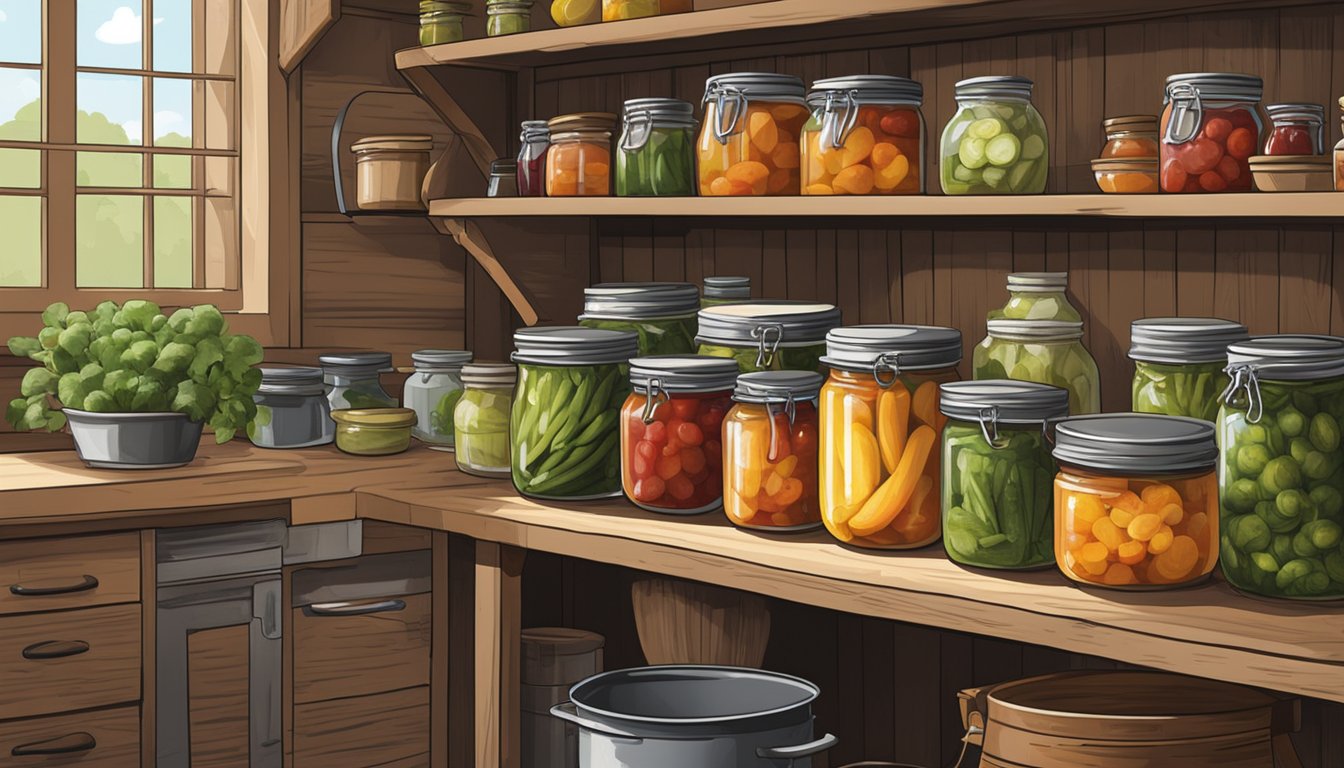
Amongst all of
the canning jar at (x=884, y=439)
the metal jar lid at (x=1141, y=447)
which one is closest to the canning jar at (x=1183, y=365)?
the metal jar lid at (x=1141, y=447)

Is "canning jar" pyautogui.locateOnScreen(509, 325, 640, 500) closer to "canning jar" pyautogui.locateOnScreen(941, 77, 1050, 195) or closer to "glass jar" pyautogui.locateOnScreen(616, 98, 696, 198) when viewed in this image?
"glass jar" pyautogui.locateOnScreen(616, 98, 696, 198)

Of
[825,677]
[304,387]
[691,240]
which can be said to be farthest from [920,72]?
[304,387]

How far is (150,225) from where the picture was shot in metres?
2.78

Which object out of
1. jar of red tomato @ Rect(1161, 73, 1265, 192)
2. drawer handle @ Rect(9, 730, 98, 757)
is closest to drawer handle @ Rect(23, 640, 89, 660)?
drawer handle @ Rect(9, 730, 98, 757)

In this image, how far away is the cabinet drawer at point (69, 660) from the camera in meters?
2.01

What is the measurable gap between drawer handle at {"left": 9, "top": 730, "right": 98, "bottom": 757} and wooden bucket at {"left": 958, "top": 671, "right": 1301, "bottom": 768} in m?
1.24

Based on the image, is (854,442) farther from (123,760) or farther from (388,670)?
(123,760)

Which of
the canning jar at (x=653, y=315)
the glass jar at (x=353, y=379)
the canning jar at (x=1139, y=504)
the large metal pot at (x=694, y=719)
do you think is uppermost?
the canning jar at (x=653, y=315)

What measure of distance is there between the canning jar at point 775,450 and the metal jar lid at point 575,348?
0.27 metres

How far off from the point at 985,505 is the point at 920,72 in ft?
2.79

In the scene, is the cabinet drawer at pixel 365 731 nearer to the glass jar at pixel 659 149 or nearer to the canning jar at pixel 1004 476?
the glass jar at pixel 659 149

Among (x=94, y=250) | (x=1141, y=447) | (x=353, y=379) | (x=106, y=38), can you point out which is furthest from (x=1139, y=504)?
(x=106, y=38)

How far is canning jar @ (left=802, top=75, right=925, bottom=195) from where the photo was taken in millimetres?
1966

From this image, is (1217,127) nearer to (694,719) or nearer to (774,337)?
(774,337)
